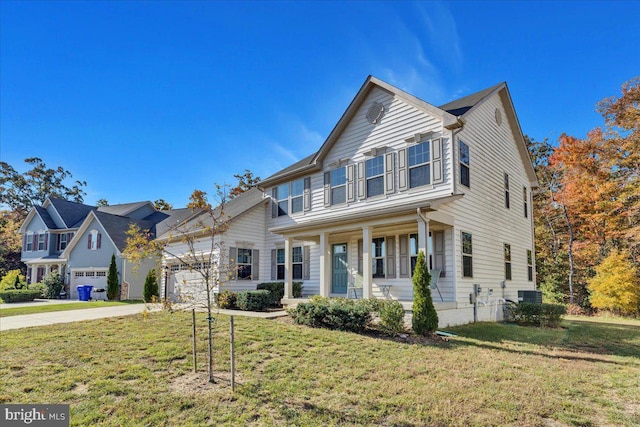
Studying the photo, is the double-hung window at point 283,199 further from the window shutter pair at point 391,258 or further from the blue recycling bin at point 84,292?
the blue recycling bin at point 84,292

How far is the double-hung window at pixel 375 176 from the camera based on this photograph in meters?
13.0

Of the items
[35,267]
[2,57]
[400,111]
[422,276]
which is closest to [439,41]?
[400,111]

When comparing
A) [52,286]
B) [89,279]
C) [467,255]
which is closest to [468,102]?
[467,255]

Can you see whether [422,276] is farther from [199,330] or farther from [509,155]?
[509,155]

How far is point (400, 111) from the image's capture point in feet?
41.8

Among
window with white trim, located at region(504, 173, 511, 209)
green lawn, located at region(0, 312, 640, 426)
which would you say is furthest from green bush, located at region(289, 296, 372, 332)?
window with white trim, located at region(504, 173, 511, 209)

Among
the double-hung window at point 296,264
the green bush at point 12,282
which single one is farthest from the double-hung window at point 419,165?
the green bush at point 12,282

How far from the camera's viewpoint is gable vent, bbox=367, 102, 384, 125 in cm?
1331

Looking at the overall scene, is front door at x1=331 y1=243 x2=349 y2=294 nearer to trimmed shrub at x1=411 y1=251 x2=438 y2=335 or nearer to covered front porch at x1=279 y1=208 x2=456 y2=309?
covered front porch at x1=279 y1=208 x2=456 y2=309

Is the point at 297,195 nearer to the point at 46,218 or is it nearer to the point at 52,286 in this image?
the point at 52,286

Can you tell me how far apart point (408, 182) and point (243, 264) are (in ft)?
26.9

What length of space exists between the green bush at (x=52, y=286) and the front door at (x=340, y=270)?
20.1m

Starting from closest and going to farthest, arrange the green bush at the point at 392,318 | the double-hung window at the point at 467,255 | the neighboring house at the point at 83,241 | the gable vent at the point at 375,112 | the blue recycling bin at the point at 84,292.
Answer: the green bush at the point at 392,318 → the double-hung window at the point at 467,255 → the gable vent at the point at 375,112 → the blue recycling bin at the point at 84,292 → the neighboring house at the point at 83,241

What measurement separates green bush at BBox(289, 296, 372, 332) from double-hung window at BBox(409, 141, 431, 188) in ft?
14.8
